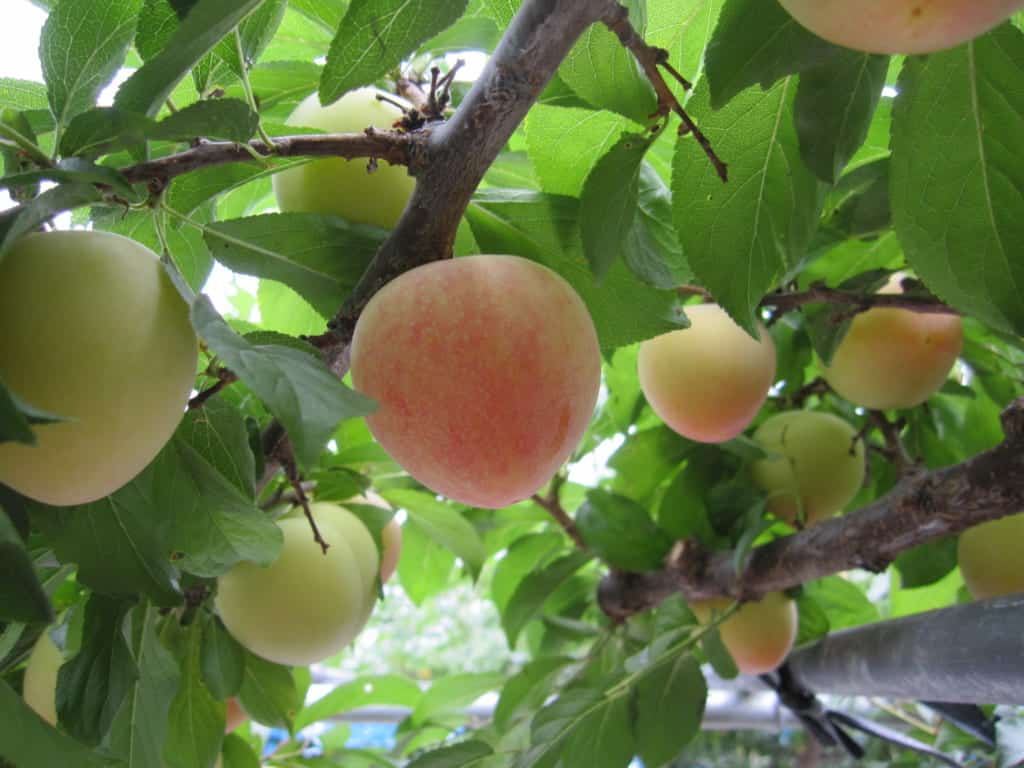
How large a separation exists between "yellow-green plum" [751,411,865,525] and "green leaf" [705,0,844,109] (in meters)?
0.52

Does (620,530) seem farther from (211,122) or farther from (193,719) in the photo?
(211,122)

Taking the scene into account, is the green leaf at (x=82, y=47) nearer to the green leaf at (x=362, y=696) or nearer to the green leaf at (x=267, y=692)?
the green leaf at (x=267, y=692)

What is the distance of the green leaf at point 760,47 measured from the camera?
0.36 meters

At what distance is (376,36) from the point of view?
374 mm

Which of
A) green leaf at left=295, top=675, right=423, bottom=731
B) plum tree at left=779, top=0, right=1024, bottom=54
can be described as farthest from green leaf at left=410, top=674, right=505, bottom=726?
plum tree at left=779, top=0, right=1024, bottom=54

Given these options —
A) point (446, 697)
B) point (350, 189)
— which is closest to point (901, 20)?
point (350, 189)

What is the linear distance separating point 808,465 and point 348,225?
57 centimetres

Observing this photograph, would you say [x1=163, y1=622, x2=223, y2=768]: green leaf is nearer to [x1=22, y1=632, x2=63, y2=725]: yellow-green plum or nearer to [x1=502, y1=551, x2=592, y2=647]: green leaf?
[x1=22, y1=632, x2=63, y2=725]: yellow-green plum

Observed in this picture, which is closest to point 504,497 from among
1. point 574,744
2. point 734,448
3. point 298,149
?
point 298,149

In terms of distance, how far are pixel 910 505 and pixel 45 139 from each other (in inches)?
24.9

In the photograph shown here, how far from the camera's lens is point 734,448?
83 centimetres

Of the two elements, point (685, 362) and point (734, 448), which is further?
point (734, 448)

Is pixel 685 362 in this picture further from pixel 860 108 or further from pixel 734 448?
pixel 860 108

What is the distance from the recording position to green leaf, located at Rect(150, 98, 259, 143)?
336 mm
